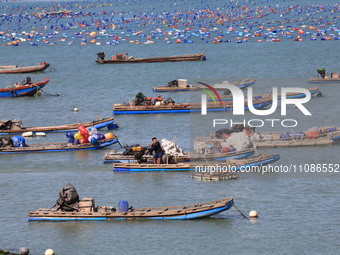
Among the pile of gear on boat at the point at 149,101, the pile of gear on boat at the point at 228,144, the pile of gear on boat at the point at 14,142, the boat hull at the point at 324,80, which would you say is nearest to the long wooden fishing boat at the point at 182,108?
the pile of gear on boat at the point at 149,101

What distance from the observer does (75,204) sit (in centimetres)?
4625

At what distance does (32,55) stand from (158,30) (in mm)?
33878

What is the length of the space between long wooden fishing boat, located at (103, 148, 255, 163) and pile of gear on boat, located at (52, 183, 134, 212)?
9.45 m

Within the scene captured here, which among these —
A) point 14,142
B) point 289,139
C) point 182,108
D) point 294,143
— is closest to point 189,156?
point 294,143

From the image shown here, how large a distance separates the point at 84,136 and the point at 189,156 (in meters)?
9.65

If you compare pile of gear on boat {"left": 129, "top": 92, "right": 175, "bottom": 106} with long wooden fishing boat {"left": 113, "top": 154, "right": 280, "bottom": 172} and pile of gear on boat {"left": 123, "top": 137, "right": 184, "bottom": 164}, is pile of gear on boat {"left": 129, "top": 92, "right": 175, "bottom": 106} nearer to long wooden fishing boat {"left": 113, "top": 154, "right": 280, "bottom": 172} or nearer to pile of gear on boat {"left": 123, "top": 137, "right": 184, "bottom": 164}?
pile of gear on boat {"left": 123, "top": 137, "right": 184, "bottom": 164}

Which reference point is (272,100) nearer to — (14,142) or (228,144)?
(228,144)

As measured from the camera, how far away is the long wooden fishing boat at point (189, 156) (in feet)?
181

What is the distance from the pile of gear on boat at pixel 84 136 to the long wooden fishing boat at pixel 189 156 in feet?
13.3

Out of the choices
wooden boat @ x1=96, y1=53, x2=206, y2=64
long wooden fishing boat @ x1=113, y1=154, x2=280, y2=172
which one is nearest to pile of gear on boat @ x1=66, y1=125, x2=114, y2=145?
long wooden fishing boat @ x1=113, y1=154, x2=280, y2=172

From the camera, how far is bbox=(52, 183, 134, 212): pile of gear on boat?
45.8 meters

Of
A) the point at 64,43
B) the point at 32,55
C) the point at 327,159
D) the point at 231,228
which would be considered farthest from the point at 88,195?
the point at 64,43

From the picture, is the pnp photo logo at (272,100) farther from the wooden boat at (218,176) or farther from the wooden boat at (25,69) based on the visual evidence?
the wooden boat at (25,69)

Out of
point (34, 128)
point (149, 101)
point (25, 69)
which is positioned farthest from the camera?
point (25, 69)
